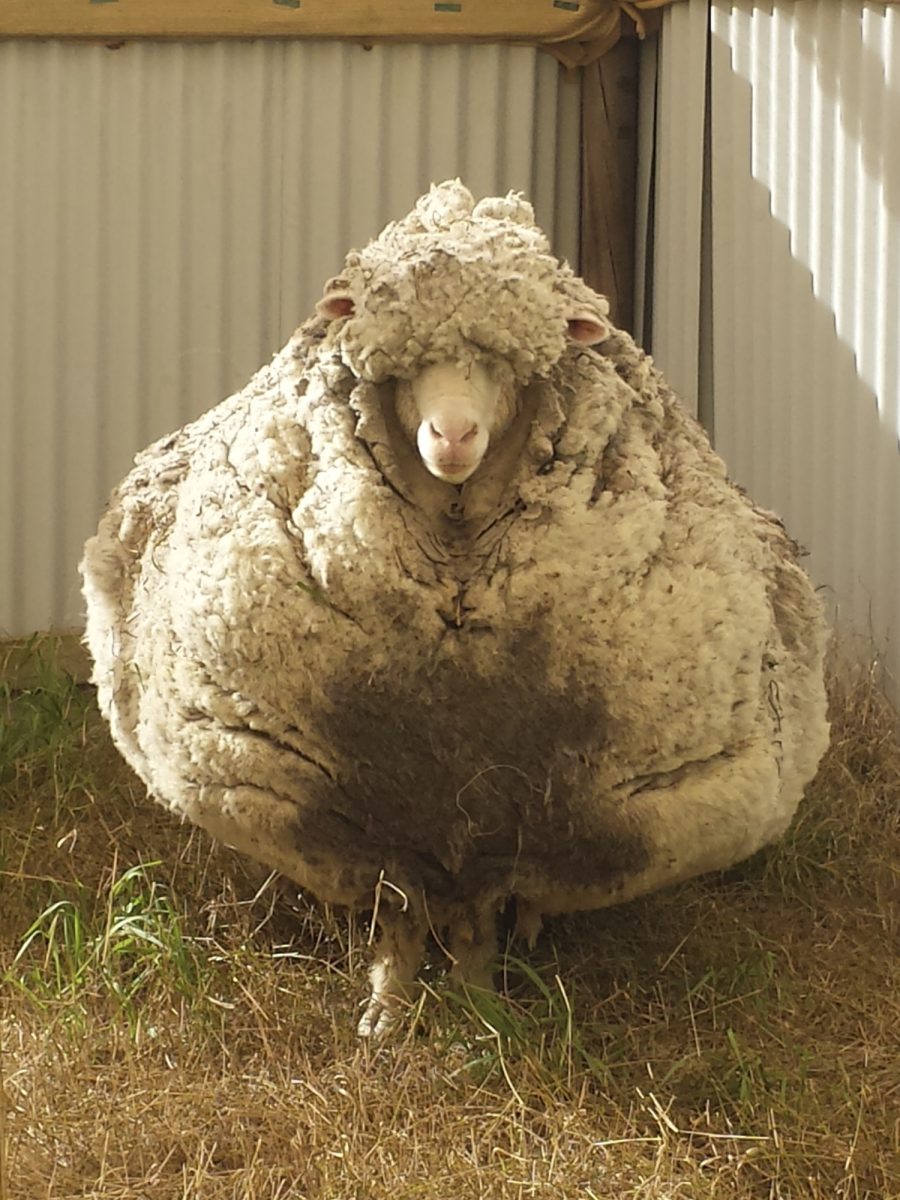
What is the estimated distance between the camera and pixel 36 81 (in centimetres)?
523

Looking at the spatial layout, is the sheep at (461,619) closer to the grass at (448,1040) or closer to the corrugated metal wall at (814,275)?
the grass at (448,1040)

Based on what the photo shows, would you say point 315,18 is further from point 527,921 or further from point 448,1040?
point 448,1040

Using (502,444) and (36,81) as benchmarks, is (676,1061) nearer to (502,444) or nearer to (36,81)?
(502,444)

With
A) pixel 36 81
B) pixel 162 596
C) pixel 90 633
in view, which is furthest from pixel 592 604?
pixel 36 81

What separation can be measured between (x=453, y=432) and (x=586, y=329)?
39cm

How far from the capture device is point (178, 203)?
5277mm

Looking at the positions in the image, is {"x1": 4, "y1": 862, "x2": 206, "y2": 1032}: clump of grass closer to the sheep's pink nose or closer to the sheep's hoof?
the sheep's hoof

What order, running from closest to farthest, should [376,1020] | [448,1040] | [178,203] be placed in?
[448,1040] < [376,1020] < [178,203]

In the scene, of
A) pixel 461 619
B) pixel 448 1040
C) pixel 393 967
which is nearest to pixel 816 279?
pixel 461 619

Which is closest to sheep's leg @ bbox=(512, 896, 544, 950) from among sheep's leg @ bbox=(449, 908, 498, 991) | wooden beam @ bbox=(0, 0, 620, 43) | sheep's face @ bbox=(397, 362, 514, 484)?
sheep's leg @ bbox=(449, 908, 498, 991)

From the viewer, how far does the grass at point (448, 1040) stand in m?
2.69

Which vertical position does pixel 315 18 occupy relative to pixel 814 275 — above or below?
above

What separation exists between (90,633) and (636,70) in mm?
2661

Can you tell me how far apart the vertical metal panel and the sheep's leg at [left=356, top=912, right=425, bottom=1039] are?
1.81m
